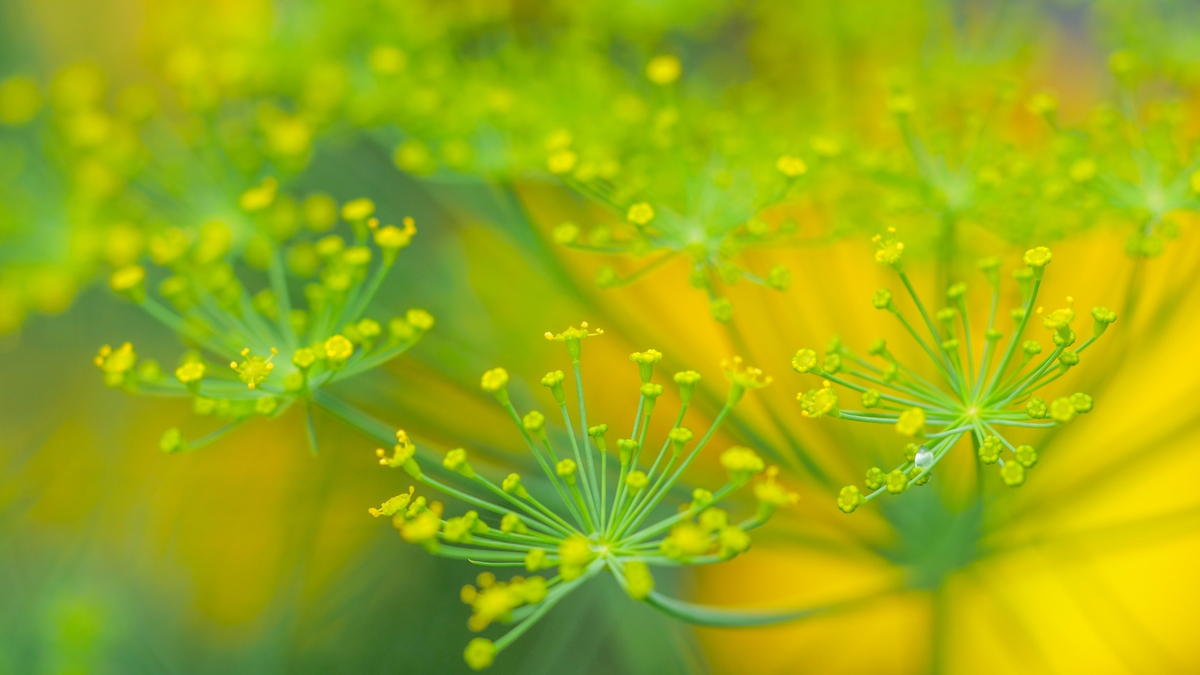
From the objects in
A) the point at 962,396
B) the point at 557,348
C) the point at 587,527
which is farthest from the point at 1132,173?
the point at 557,348

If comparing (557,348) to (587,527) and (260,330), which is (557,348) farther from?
(587,527)

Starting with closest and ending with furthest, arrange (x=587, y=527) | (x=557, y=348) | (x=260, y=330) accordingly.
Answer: (x=587, y=527) < (x=260, y=330) < (x=557, y=348)

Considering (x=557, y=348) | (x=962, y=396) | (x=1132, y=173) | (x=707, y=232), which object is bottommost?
(x=962, y=396)

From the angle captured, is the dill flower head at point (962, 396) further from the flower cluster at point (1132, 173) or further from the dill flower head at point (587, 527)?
the flower cluster at point (1132, 173)

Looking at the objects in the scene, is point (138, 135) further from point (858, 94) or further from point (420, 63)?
point (858, 94)

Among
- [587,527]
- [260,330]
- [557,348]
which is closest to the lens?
[587,527]

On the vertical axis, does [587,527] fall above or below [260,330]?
below

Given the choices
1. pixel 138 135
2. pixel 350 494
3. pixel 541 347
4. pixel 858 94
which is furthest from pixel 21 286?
pixel 858 94
